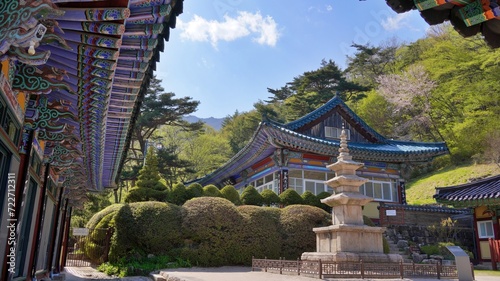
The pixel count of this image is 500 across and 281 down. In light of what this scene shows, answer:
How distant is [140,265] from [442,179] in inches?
1313

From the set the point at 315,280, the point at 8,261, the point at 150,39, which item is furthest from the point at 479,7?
the point at 315,280

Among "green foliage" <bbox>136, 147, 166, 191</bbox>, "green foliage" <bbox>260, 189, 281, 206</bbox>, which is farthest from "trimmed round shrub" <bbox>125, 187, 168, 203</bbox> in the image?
"green foliage" <bbox>260, 189, 281, 206</bbox>

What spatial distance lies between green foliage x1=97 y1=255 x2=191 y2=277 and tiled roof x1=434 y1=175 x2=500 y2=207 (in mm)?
13475

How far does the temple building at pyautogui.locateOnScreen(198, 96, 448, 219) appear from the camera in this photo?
24.5m

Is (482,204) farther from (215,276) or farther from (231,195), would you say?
(215,276)

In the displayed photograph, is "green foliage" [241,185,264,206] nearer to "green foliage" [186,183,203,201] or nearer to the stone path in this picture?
"green foliage" [186,183,203,201]

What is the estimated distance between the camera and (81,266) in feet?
68.9

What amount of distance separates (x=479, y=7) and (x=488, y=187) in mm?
18831

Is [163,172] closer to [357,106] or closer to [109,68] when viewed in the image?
[357,106]

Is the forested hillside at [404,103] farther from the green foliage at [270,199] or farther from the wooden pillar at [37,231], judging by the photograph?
the wooden pillar at [37,231]

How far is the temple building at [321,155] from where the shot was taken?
2448 centimetres

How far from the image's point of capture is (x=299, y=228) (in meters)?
18.6

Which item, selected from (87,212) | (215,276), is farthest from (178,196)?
(87,212)

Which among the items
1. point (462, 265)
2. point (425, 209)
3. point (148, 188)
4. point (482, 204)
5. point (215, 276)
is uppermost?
point (148, 188)
